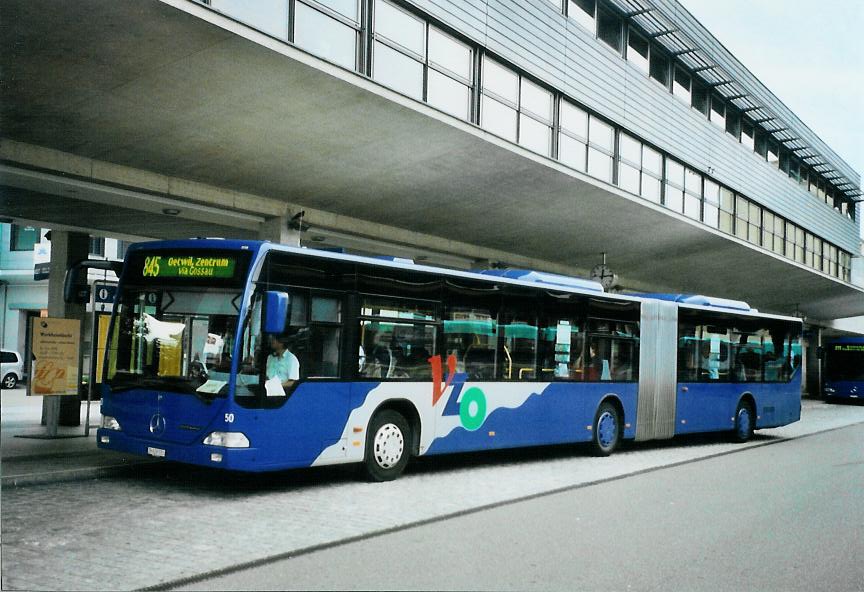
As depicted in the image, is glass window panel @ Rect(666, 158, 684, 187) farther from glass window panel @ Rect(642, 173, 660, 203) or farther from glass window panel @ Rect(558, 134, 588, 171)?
glass window panel @ Rect(558, 134, 588, 171)

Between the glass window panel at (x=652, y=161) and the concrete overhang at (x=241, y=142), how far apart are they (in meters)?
A: 3.04

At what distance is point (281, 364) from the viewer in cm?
984

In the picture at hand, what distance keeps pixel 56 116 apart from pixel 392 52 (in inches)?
250

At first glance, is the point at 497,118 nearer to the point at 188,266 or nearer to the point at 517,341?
the point at 517,341

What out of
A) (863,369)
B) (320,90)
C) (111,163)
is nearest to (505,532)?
(320,90)

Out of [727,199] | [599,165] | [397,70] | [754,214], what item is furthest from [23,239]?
[754,214]

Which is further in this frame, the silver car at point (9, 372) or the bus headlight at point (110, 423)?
the bus headlight at point (110, 423)

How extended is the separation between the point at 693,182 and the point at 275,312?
23.6 meters

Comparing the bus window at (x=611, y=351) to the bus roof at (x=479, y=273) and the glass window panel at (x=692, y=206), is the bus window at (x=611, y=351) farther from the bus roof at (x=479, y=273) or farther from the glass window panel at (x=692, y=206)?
the glass window panel at (x=692, y=206)

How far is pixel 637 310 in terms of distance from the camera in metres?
16.2

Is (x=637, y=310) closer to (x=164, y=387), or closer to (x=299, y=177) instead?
(x=299, y=177)

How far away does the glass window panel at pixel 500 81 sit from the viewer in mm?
19141

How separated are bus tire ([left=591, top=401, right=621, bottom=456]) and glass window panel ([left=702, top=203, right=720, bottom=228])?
17140 millimetres

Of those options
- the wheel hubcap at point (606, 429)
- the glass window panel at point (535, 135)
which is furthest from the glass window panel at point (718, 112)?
the wheel hubcap at point (606, 429)
